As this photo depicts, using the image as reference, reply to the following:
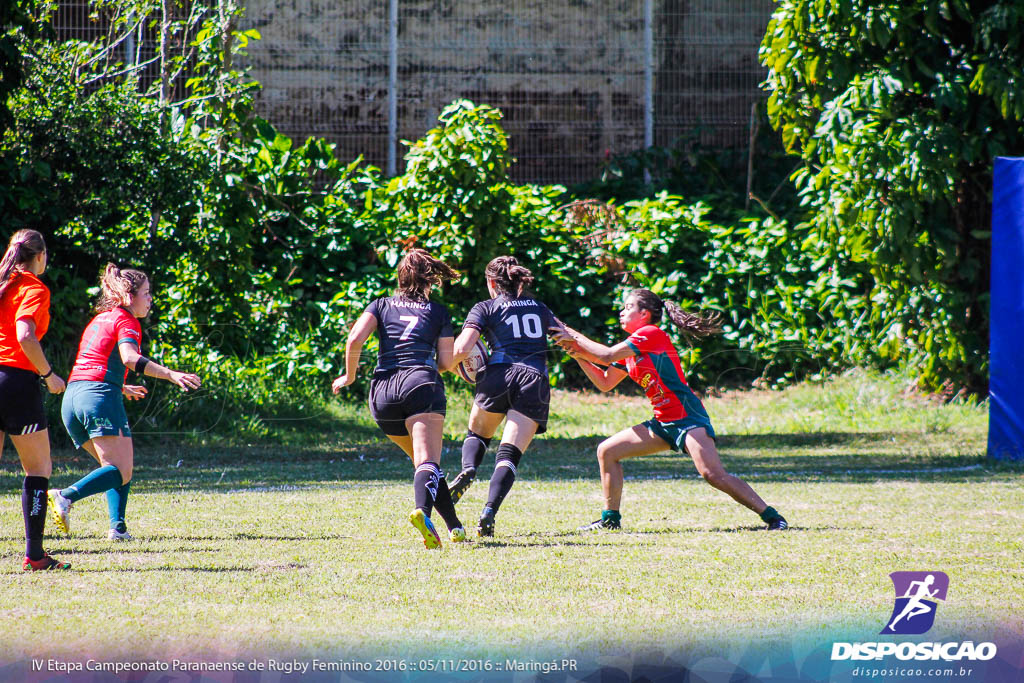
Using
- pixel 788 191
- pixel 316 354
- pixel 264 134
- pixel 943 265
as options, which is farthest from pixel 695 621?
pixel 788 191

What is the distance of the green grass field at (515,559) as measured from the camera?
184 inches

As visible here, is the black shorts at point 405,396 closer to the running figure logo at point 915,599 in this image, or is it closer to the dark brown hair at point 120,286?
the dark brown hair at point 120,286

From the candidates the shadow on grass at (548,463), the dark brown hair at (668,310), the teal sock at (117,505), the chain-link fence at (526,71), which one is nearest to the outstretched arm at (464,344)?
the dark brown hair at (668,310)

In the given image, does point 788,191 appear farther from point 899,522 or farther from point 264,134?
point 899,522

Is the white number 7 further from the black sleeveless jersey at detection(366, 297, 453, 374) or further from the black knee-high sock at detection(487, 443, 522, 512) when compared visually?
the black knee-high sock at detection(487, 443, 522, 512)

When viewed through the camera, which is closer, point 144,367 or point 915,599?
point 915,599

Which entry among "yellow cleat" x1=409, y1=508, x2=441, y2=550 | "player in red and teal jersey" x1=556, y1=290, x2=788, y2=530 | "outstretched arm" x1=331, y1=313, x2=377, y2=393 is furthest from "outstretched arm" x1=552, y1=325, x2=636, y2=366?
"yellow cleat" x1=409, y1=508, x2=441, y2=550

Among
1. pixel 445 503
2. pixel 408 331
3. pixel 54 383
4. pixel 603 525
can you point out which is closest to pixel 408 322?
pixel 408 331

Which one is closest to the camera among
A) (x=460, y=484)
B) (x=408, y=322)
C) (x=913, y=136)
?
(x=408, y=322)

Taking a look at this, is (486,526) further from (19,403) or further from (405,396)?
(19,403)

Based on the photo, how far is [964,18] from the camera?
12.0 m

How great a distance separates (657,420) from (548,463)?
3.52m

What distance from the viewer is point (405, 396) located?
257 inches

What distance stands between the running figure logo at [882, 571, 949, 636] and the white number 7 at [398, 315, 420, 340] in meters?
2.80
